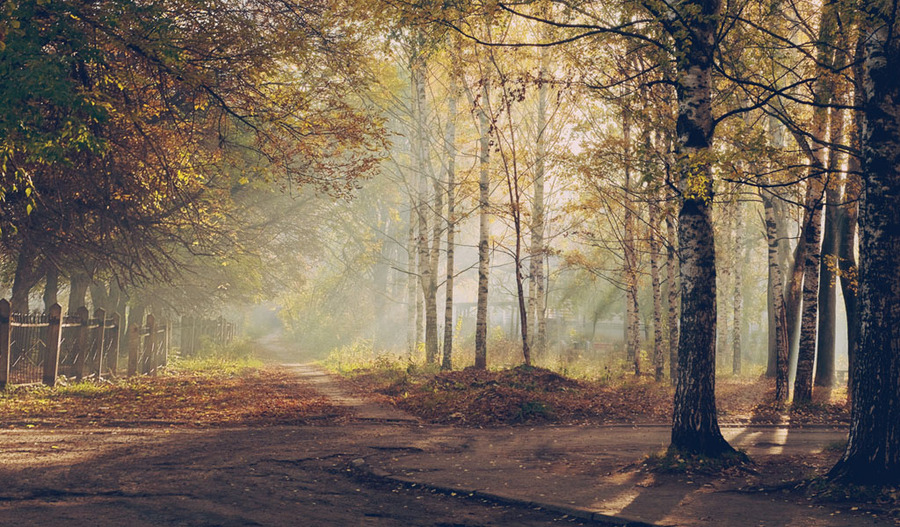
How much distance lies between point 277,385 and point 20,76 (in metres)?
12.7

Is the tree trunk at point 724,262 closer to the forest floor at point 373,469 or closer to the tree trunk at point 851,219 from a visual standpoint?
the tree trunk at point 851,219

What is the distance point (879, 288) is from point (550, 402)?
304 inches

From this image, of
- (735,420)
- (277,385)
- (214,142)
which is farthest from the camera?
(277,385)

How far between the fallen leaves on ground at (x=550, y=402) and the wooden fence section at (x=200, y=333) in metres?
17.9

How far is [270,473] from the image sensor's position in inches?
313

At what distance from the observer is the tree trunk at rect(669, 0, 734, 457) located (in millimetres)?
8352

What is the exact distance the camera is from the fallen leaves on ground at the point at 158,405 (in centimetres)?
1135

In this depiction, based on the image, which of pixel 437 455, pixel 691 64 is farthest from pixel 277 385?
pixel 691 64

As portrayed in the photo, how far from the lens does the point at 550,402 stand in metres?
13.8

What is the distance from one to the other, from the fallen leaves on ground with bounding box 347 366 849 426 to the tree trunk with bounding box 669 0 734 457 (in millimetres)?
4535

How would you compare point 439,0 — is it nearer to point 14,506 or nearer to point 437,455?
point 437,455

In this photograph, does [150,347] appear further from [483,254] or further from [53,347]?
[483,254]

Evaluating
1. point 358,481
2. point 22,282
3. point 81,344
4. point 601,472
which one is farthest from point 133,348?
point 601,472

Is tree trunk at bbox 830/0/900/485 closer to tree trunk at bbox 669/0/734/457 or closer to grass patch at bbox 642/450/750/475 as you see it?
grass patch at bbox 642/450/750/475
